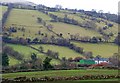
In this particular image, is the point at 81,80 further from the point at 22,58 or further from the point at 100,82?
the point at 22,58

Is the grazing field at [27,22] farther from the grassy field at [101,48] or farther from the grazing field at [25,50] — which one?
the grassy field at [101,48]

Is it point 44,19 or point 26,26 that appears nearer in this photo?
point 26,26

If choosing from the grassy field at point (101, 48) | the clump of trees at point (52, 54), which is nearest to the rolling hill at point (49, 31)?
the grassy field at point (101, 48)

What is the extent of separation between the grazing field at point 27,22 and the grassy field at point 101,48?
12096 mm

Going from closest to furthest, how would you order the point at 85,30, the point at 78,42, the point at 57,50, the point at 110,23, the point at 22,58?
the point at 22,58
the point at 57,50
the point at 78,42
the point at 85,30
the point at 110,23

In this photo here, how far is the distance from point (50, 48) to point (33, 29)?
1735 cm

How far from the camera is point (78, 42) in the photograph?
252ft

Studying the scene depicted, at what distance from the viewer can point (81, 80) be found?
20828 mm

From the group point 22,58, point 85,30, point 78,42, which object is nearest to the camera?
point 22,58

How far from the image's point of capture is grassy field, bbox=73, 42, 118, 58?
239ft

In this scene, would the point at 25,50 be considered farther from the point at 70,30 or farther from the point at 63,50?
the point at 70,30

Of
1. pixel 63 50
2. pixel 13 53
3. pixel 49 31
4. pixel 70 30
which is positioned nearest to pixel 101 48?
pixel 63 50

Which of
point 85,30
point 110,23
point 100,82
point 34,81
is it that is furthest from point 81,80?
point 110,23

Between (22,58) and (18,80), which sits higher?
(18,80)
